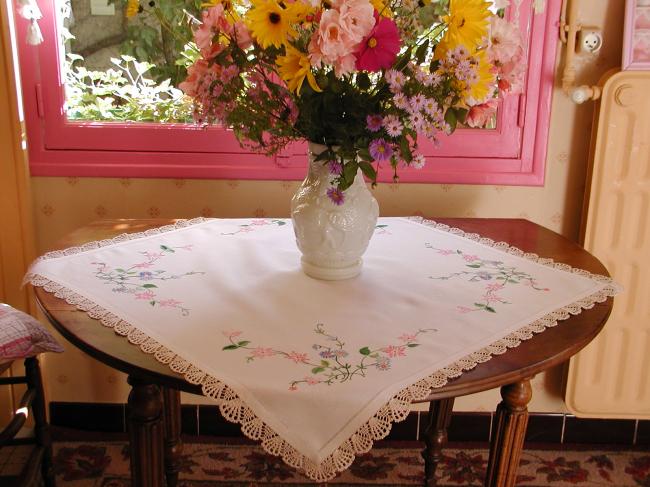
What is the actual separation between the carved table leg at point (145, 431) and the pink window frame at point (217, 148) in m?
0.97

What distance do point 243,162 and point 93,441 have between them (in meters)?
1.03

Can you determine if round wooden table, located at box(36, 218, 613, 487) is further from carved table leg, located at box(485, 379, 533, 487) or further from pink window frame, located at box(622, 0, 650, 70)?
pink window frame, located at box(622, 0, 650, 70)

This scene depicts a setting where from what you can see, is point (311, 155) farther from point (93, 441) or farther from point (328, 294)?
point (93, 441)

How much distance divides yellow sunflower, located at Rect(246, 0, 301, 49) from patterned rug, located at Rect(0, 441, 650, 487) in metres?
1.40

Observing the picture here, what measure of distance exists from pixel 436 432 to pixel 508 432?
634mm

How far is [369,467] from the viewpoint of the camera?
6.77 feet

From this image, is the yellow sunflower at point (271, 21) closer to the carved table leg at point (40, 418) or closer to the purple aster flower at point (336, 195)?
the purple aster flower at point (336, 195)

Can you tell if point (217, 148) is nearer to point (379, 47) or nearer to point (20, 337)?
point (20, 337)

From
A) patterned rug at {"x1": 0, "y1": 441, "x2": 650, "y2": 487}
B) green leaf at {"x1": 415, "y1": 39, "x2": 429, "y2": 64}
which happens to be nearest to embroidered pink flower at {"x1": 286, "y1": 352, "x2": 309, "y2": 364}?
green leaf at {"x1": 415, "y1": 39, "x2": 429, "y2": 64}

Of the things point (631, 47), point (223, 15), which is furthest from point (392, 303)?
point (631, 47)

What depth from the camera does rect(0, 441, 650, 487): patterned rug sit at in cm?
200

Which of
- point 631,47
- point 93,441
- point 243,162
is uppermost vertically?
point 631,47

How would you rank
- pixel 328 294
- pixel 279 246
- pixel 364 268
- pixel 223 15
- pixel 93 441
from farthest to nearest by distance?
1. pixel 93 441
2. pixel 279 246
3. pixel 364 268
4. pixel 328 294
5. pixel 223 15

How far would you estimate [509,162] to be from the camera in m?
1.97
